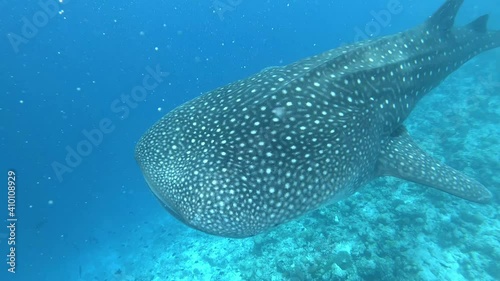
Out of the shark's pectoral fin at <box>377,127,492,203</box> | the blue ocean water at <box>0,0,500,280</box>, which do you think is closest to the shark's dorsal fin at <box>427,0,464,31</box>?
the shark's pectoral fin at <box>377,127,492,203</box>

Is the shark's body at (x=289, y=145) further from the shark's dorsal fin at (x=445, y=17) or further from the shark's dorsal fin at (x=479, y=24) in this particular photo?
the shark's dorsal fin at (x=479, y=24)

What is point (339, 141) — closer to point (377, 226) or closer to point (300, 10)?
point (377, 226)

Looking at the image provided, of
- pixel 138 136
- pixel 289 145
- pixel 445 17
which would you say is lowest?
pixel 138 136

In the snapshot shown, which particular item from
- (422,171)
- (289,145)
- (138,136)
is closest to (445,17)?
(422,171)

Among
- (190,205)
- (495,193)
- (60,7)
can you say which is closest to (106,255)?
(190,205)

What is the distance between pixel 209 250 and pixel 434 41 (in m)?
11.0

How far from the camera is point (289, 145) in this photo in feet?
13.4

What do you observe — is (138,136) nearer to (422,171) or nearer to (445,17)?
(445,17)

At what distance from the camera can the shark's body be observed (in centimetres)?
370

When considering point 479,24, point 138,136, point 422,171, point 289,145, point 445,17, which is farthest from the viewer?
point 138,136

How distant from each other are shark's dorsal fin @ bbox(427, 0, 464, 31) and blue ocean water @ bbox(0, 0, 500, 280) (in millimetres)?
5560

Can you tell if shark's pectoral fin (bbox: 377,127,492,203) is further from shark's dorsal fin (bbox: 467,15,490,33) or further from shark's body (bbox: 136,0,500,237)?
shark's dorsal fin (bbox: 467,15,490,33)

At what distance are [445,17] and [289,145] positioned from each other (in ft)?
21.0

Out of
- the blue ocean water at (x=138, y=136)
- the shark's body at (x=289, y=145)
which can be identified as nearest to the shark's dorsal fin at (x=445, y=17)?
the shark's body at (x=289, y=145)
